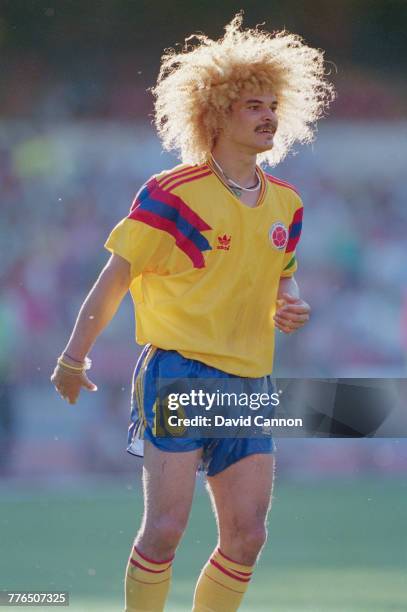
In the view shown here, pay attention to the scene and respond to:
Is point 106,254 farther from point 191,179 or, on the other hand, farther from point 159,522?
point 159,522

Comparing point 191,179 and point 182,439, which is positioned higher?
point 191,179

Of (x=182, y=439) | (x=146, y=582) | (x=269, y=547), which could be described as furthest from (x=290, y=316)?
(x=269, y=547)

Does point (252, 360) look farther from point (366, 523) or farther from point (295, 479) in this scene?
point (295, 479)

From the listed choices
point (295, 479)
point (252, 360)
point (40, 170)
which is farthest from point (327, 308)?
point (252, 360)

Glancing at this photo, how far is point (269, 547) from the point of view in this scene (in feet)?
17.3

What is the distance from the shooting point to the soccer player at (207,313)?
3.35 meters

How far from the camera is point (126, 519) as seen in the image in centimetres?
591

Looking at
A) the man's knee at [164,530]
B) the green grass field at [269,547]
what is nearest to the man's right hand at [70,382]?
the man's knee at [164,530]

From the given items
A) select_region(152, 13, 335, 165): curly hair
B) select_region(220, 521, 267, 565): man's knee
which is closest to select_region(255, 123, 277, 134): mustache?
select_region(152, 13, 335, 165): curly hair

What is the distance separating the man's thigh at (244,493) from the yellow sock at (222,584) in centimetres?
9

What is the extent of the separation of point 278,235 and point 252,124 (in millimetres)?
306

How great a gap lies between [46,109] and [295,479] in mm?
2613

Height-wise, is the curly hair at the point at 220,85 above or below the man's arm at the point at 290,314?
above

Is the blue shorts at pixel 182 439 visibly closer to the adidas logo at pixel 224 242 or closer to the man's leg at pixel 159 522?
the man's leg at pixel 159 522
